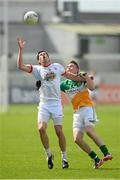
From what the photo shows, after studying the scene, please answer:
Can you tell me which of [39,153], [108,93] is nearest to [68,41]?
[108,93]

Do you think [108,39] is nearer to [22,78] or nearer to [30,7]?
[30,7]

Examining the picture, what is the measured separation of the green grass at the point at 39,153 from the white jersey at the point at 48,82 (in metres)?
1.39

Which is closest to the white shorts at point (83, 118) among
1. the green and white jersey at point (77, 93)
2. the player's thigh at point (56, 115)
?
the green and white jersey at point (77, 93)

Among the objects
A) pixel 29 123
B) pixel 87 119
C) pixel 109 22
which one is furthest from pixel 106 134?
pixel 109 22

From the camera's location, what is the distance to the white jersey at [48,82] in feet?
57.7

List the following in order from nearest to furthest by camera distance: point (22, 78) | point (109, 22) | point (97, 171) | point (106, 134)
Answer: point (97, 171), point (106, 134), point (22, 78), point (109, 22)

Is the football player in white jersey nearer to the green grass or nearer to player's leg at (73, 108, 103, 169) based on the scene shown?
player's leg at (73, 108, 103, 169)

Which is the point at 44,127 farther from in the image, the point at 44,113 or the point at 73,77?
the point at 73,77

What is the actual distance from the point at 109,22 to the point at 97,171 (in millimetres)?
49283

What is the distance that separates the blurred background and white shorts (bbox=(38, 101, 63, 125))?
30.8m

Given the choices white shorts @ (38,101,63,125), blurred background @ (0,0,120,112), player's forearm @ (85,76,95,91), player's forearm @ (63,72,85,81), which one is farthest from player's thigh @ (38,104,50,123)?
blurred background @ (0,0,120,112)

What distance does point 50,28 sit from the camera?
6862 centimetres

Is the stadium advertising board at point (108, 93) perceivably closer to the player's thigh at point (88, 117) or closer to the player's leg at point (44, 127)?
the player's thigh at point (88, 117)

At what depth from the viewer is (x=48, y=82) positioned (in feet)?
57.9
